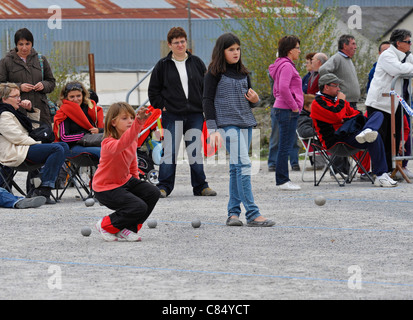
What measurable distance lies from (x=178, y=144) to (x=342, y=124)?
7.72ft

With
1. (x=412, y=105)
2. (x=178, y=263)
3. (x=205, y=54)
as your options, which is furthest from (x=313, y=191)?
(x=205, y=54)

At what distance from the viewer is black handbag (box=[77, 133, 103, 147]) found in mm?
11680

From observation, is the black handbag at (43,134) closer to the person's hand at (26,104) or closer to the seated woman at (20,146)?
the seated woman at (20,146)

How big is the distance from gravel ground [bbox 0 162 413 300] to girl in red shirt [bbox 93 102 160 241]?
8.7 inches

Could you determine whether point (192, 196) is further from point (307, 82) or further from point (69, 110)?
point (307, 82)

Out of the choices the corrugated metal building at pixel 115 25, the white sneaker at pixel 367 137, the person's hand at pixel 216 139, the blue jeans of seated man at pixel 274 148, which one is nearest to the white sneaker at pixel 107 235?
the person's hand at pixel 216 139

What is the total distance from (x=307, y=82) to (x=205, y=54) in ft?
79.5

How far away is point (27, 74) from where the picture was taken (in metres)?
12.4

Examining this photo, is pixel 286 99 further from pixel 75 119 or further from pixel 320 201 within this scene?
pixel 75 119

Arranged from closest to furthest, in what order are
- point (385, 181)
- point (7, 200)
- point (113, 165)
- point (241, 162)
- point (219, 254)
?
point (219, 254) → point (113, 165) → point (241, 162) → point (7, 200) → point (385, 181)

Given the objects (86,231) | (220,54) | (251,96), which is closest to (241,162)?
(251,96)

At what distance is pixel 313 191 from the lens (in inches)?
479

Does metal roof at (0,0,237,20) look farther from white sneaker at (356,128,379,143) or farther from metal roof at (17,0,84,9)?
white sneaker at (356,128,379,143)
